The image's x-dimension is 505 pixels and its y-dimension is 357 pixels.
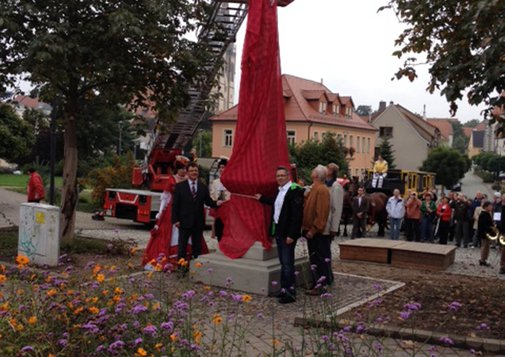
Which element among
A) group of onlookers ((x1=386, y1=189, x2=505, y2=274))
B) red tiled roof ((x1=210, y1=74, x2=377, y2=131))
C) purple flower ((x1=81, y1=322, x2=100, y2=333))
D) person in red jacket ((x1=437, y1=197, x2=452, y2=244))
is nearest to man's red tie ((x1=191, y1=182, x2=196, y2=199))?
purple flower ((x1=81, y1=322, x2=100, y2=333))

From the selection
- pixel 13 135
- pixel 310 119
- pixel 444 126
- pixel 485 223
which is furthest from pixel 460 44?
pixel 444 126

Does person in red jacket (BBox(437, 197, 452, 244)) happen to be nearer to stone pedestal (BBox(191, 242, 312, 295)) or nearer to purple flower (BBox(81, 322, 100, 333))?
stone pedestal (BBox(191, 242, 312, 295))

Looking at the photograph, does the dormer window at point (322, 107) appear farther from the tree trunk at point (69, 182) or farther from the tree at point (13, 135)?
the tree trunk at point (69, 182)

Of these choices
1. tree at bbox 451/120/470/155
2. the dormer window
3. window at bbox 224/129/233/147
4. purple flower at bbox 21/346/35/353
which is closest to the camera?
purple flower at bbox 21/346/35/353

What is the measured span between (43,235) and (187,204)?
266cm

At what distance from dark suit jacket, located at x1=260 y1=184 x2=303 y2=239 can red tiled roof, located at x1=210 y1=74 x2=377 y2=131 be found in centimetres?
4585

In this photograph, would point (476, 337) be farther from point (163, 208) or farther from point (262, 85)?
point (163, 208)

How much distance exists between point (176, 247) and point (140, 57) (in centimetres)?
407

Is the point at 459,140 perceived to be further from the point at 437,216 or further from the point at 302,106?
the point at 437,216

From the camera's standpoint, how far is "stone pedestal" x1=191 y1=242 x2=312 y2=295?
8.91 meters

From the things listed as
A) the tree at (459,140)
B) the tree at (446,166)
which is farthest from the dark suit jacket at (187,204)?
the tree at (459,140)

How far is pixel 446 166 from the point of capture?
64.9 metres

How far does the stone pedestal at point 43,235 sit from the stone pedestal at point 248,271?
281 centimetres

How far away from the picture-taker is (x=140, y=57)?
41.1ft
